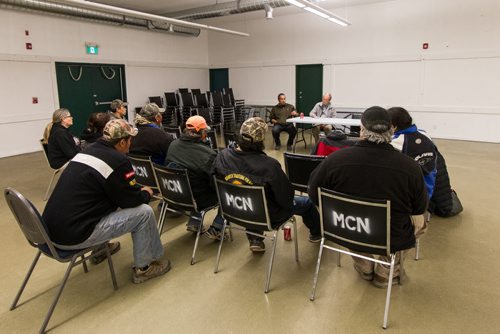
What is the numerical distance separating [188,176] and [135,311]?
39.5 inches

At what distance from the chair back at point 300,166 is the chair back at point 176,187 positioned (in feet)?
3.00

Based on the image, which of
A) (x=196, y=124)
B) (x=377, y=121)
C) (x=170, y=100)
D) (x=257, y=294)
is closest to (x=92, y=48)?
(x=170, y=100)

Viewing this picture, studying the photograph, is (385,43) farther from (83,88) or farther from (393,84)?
(83,88)

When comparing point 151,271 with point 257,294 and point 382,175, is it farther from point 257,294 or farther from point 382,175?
point 382,175

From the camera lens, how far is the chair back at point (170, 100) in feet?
33.5

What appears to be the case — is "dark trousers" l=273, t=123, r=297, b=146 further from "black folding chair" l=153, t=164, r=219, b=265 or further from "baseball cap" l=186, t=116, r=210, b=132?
"black folding chair" l=153, t=164, r=219, b=265

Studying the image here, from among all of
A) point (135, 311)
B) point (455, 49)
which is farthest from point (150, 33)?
point (135, 311)

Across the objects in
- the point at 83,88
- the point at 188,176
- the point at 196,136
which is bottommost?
the point at 188,176

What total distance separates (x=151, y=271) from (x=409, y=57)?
804 centimetres

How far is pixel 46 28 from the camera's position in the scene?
7.63 meters

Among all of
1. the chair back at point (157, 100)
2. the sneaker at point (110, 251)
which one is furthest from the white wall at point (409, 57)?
the sneaker at point (110, 251)

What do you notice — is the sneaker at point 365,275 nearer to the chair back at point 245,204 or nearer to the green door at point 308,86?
the chair back at point 245,204

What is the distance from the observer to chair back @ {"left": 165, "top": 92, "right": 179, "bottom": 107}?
1021 cm

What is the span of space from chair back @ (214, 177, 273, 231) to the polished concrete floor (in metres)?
0.43
